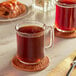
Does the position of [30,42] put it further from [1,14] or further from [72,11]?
[1,14]

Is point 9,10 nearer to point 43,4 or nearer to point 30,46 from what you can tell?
point 43,4

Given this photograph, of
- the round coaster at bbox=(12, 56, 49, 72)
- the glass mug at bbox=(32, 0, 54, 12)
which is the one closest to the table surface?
the round coaster at bbox=(12, 56, 49, 72)

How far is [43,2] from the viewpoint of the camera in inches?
63.0

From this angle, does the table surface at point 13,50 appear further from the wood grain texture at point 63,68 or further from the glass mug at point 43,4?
the glass mug at point 43,4

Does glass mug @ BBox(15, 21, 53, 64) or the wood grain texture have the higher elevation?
glass mug @ BBox(15, 21, 53, 64)

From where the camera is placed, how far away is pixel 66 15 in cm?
129

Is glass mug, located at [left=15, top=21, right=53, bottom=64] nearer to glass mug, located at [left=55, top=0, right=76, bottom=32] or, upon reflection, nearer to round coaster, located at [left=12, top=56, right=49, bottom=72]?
round coaster, located at [left=12, top=56, right=49, bottom=72]

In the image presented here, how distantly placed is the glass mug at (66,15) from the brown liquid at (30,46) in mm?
253

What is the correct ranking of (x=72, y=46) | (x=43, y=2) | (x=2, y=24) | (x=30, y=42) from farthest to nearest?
(x=43, y=2)
(x=2, y=24)
(x=72, y=46)
(x=30, y=42)

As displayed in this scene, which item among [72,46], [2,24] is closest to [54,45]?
[72,46]

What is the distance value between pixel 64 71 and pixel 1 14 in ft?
1.99

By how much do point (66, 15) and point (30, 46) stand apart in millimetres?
332

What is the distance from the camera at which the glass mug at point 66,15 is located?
128 cm

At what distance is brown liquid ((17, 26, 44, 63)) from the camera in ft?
3.40
